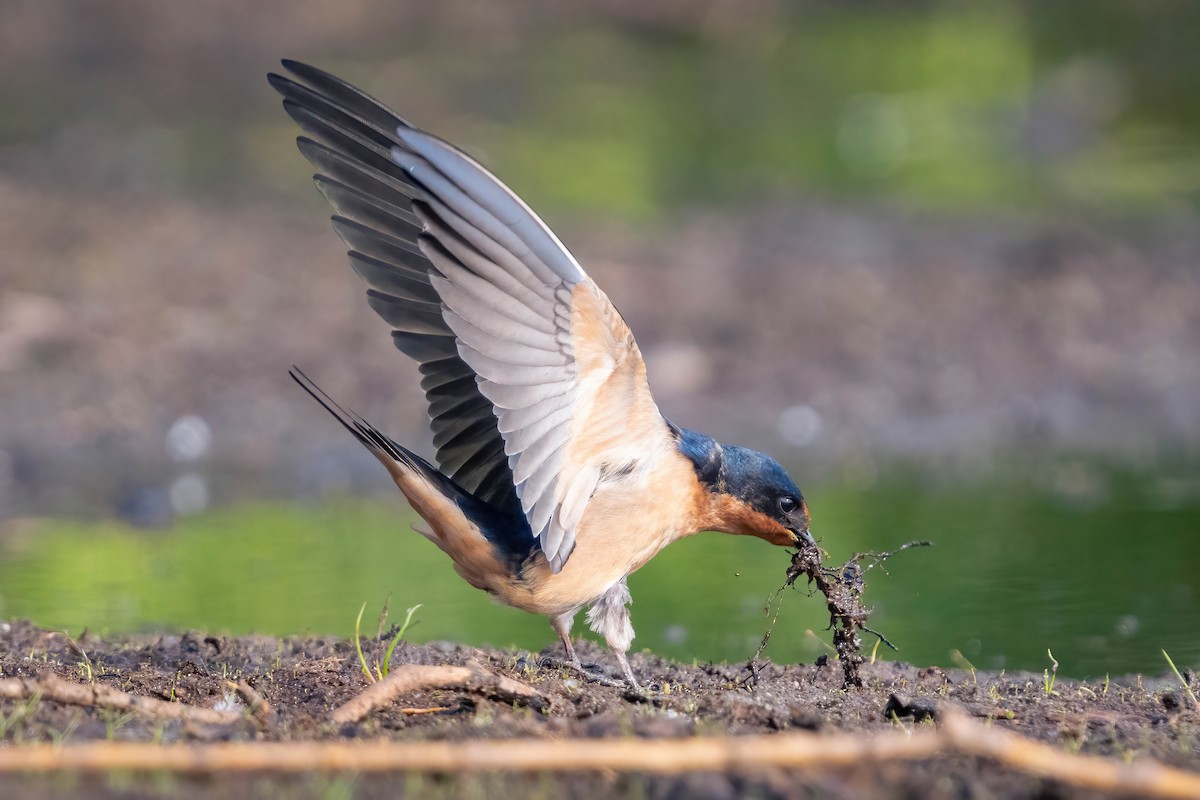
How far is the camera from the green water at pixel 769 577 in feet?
22.8

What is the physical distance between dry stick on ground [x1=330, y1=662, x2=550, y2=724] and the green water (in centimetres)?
197

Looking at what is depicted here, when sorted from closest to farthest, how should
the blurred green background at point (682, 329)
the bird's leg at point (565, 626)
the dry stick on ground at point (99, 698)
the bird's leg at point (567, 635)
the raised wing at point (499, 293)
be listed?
the dry stick on ground at point (99, 698) → the raised wing at point (499, 293) → the bird's leg at point (567, 635) → the bird's leg at point (565, 626) → the blurred green background at point (682, 329)

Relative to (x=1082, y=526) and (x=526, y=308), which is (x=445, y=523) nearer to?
(x=526, y=308)

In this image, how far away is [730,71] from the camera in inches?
925

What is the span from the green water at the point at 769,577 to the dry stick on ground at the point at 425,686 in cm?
197

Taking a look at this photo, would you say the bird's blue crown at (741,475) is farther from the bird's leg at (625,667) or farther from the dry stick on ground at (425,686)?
the dry stick on ground at (425,686)

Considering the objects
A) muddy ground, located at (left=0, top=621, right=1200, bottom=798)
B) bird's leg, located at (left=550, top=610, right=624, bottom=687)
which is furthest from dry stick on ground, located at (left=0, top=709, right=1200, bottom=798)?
bird's leg, located at (left=550, top=610, right=624, bottom=687)

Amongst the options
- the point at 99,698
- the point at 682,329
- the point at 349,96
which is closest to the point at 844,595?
the point at 349,96

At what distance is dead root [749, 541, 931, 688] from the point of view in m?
5.47

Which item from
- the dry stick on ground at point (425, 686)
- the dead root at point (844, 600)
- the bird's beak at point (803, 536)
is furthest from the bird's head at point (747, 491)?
the dry stick on ground at point (425, 686)

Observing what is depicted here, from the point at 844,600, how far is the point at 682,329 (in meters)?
6.68

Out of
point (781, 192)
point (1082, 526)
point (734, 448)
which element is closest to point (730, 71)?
point (781, 192)

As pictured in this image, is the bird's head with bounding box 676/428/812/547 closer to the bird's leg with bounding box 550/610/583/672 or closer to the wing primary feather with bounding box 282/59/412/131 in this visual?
the bird's leg with bounding box 550/610/583/672

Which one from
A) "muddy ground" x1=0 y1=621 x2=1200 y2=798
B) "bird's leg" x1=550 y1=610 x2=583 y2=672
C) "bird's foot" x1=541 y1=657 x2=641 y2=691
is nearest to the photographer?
"muddy ground" x1=0 y1=621 x2=1200 y2=798
